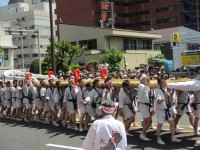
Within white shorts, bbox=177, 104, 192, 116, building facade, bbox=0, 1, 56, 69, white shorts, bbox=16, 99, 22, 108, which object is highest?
building facade, bbox=0, 1, 56, 69

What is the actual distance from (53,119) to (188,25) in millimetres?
60795

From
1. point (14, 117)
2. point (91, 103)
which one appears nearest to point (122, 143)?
point (91, 103)

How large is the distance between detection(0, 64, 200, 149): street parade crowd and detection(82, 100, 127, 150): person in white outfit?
0.05 feet

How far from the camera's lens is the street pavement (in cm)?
958

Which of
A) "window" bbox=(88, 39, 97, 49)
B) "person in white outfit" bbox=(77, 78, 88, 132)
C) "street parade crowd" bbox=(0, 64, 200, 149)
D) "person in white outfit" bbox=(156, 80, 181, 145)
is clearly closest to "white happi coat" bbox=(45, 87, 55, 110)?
"street parade crowd" bbox=(0, 64, 200, 149)

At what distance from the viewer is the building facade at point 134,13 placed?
236 ft

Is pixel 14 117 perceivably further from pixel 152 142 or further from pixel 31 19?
pixel 31 19

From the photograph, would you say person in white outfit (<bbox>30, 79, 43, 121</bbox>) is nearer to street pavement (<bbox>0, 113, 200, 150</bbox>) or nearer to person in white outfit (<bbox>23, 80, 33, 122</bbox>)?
person in white outfit (<bbox>23, 80, 33, 122</bbox>)

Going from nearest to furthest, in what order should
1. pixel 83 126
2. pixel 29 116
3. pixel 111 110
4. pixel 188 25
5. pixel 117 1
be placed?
pixel 111 110, pixel 83 126, pixel 29 116, pixel 188 25, pixel 117 1

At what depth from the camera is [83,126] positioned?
1257cm

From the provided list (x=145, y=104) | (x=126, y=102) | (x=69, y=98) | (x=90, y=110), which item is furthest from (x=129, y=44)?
(x=145, y=104)

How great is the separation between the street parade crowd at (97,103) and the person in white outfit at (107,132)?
0.01 meters

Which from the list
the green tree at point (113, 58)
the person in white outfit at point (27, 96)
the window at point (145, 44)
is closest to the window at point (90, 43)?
the window at point (145, 44)

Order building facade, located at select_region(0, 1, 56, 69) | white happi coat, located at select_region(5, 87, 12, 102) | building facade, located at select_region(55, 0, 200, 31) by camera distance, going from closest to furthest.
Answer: white happi coat, located at select_region(5, 87, 12, 102) → building facade, located at select_region(55, 0, 200, 31) → building facade, located at select_region(0, 1, 56, 69)
